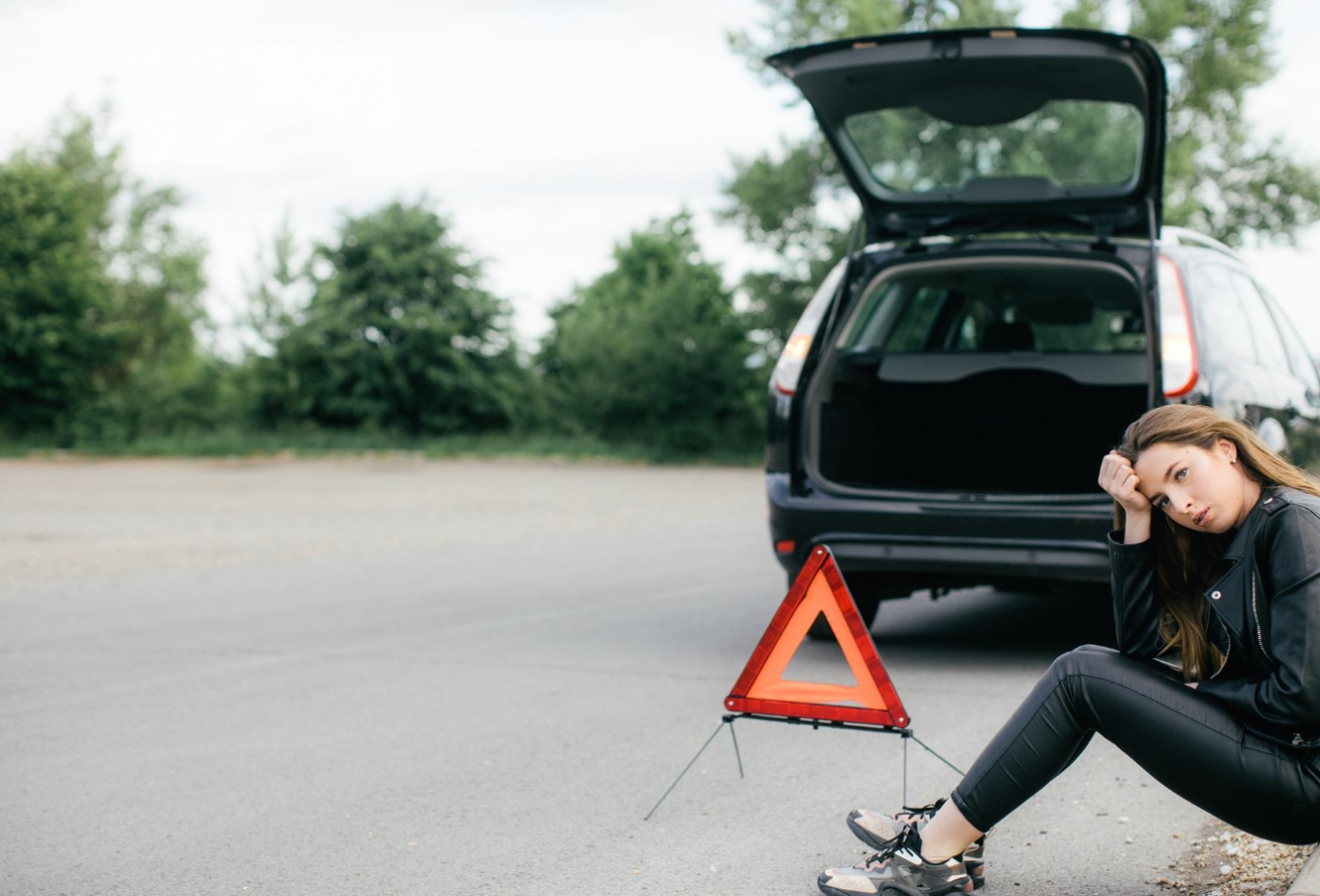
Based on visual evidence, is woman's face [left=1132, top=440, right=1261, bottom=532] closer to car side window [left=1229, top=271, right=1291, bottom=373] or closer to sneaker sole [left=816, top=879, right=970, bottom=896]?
sneaker sole [left=816, top=879, right=970, bottom=896]

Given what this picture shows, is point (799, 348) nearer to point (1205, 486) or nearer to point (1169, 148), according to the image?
point (1205, 486)

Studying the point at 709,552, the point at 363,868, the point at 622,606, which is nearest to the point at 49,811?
the point at 363,868

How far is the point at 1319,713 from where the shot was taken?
8.90 ft

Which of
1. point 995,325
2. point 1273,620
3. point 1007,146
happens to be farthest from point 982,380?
point 1273,620

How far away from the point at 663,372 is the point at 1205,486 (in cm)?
2499

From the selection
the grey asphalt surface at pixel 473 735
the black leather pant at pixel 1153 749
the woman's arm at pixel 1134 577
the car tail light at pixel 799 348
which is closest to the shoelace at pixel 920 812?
the black leather pant at pixel 1153 749

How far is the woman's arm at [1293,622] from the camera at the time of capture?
8.80 ft

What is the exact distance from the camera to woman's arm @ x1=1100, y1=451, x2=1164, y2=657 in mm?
3102

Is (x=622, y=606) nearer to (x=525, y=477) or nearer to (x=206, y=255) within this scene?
(x=525, y=477)

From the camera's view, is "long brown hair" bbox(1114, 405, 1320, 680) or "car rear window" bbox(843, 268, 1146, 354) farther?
"car rear window" bbox(843, 268, 1146, 354)

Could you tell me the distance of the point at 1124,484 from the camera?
307 cm

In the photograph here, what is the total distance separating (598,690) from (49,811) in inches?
92.2

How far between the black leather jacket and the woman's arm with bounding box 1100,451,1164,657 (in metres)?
0.14

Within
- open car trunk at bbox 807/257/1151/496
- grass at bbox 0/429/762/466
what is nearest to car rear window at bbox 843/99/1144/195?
open car trunk at bbox 807/257/1151/496
